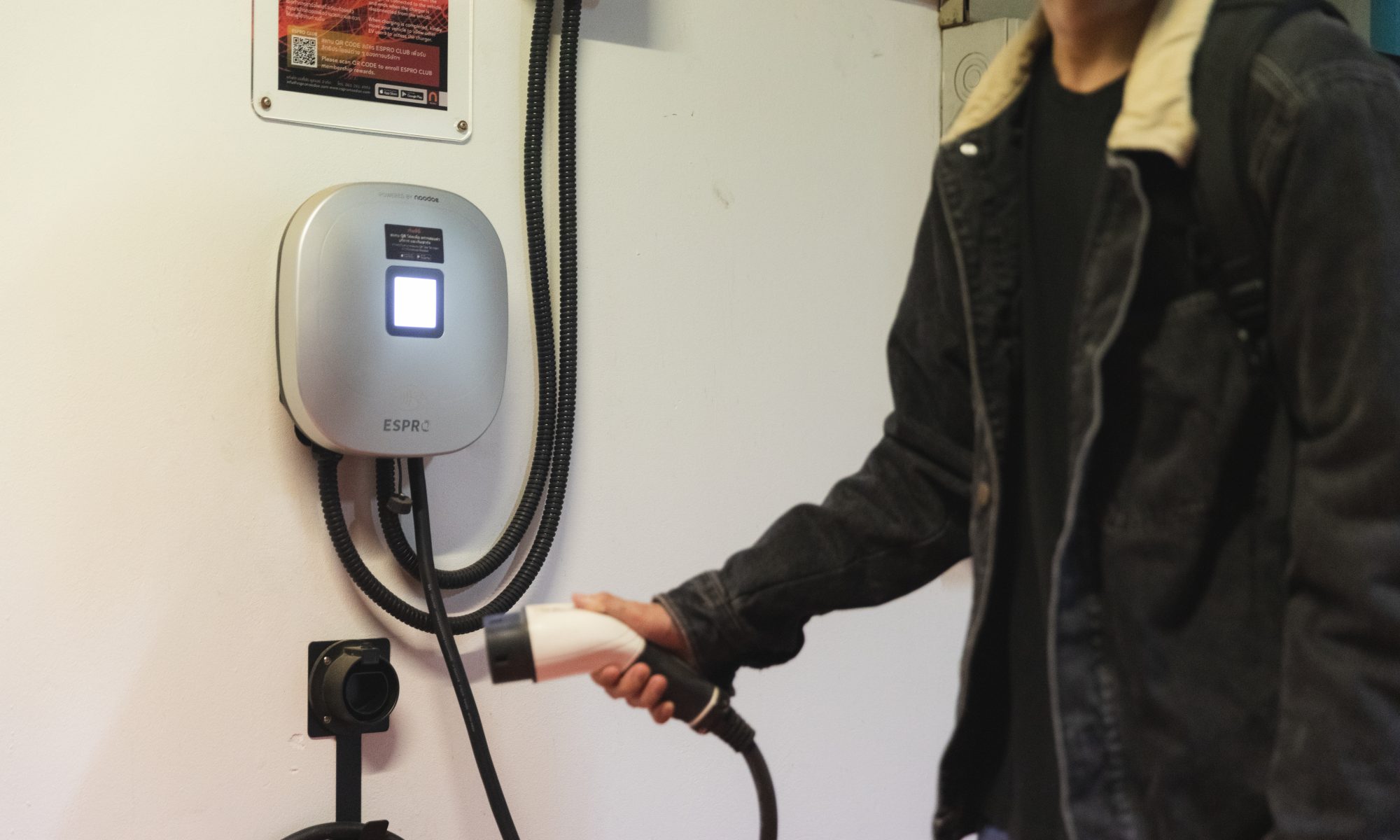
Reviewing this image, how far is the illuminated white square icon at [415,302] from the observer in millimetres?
1389

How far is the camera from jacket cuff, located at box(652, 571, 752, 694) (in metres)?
1.01

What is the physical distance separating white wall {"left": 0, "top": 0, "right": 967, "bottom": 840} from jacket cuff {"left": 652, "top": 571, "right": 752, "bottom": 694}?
589 millimetres

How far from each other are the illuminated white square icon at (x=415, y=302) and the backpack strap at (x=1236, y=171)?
36.0 inches

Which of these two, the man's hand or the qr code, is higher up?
the qr code

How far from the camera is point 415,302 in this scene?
1397 millimetres

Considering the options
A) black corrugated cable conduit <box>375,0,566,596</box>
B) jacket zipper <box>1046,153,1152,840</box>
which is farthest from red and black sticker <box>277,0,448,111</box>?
jacket zipper <box>1046,153,1152,840</box>

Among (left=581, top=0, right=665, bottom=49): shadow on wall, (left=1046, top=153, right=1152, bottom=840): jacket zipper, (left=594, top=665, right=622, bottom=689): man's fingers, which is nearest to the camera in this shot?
(left=1046, top=153, right=1152, bottom=840): jacket zipper

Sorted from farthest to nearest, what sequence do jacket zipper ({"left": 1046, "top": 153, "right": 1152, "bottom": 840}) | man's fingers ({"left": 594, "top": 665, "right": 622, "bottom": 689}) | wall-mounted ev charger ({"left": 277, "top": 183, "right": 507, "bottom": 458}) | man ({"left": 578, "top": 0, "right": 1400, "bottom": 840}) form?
wall-mounted ev charger ({"left": 277, "top": 183, "right": 507, "bottom": 458})
man's fingers ({"left": 594, "top": 665, "right": 622, "bottom": 689})
jacket zipper ({"left": 1046, "top": 153, "right": 1152, "bottom": 840})
man ({"left": 578, "top": 0, "right": 1400, "bottom": 840})

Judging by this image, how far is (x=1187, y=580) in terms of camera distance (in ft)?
2.41

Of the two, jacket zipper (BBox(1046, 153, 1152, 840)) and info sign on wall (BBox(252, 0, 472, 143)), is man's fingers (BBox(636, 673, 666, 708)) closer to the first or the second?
jacket zipper (BBox(1046, 153, 1152, 840))

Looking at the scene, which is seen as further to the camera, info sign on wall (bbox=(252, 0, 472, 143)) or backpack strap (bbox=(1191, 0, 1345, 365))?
info sign on wall (bbox=(252, 0, 472, 143))

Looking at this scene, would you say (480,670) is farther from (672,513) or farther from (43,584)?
(43,584)

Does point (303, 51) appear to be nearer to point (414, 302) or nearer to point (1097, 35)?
point (414, 302)

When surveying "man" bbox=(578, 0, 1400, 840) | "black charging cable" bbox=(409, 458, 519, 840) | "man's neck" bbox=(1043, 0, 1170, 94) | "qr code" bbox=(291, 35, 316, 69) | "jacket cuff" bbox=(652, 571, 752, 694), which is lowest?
"black charging cable" bbox=(409, 458, 519, 840)
